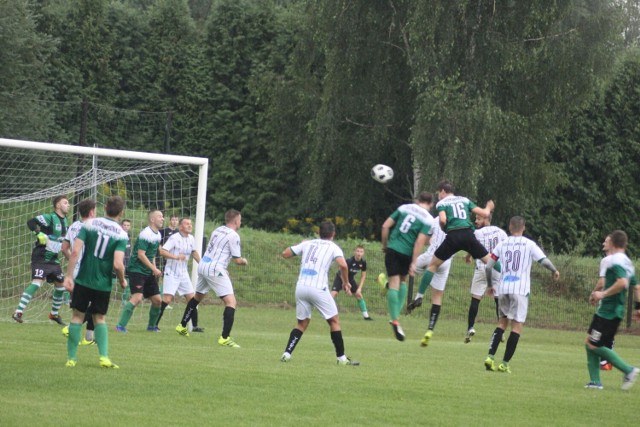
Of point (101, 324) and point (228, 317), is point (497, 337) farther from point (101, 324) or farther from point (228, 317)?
point (101, 324)

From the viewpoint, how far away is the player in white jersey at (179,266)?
63.8 feet

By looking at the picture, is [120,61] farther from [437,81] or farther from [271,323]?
[271,323]

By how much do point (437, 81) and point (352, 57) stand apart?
331 centimetres

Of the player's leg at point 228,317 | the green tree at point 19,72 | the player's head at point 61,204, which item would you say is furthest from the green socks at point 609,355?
the green tree at point 19,72

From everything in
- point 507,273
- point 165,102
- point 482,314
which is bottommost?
point 482,314

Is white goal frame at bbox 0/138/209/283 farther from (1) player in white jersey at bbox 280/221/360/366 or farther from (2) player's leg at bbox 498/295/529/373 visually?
(2) player's leg at bbox 498/295/529/373

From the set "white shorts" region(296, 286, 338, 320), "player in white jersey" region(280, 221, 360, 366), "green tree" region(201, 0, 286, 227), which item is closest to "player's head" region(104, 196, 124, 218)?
"player in white jersey" region(280, 221, 360, 366)

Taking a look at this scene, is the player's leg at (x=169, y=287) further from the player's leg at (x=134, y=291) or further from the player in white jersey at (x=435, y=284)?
the player in white jersey at (x=435, y=284)

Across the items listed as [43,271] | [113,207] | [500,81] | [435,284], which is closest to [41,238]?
[43,271]

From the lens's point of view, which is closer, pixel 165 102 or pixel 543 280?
pixel 543 280

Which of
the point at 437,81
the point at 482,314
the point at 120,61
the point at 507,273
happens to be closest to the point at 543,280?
the point at 482,314

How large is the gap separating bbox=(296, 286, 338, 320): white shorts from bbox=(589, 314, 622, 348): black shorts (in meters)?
3.32

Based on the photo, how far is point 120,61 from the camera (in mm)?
42250

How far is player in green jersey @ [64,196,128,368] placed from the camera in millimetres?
12336
